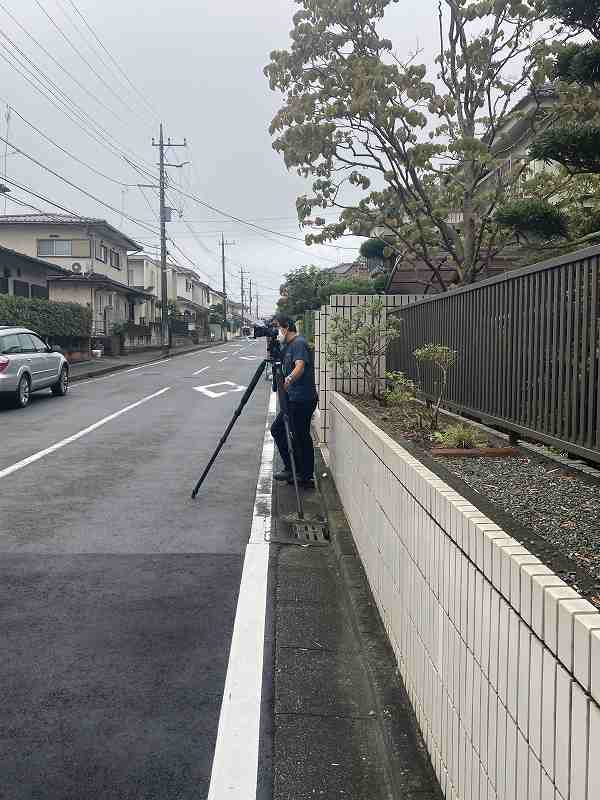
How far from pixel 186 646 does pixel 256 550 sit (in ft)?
5.87

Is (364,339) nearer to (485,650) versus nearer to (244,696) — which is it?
(244,696)

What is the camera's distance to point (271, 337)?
730 centimetres

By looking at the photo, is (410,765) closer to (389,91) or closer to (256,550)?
(256,550)

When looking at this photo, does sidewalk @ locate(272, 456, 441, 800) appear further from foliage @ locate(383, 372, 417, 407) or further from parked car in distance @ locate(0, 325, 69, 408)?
parked car in distance @ locate(0, 325, 69, 408)

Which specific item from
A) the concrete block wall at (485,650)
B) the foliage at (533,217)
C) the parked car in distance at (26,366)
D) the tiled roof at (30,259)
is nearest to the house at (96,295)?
the tiled roof at (30,259)

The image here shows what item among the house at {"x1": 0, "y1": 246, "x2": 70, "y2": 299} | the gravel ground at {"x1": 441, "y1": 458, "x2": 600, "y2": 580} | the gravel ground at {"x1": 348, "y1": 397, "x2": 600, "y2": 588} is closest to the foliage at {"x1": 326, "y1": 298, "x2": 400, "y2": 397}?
the gravel ground at {"x1": 348, "y1": 397, "x2": 600, "y2": 588}

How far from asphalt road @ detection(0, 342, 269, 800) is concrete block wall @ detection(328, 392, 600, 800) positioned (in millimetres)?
913

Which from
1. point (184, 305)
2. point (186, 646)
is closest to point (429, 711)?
point (186, 646)

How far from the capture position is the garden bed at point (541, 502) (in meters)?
2.39

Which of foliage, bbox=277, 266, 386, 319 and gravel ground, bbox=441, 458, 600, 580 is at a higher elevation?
foliage, bbox=277, 266, 386, 319

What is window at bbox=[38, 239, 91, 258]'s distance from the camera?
41438mm

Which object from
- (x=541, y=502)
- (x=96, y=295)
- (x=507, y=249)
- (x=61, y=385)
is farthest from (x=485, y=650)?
(x=96, y=295)

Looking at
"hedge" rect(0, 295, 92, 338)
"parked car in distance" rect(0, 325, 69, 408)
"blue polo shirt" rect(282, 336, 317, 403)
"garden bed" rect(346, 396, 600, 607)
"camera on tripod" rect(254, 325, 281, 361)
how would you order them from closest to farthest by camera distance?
"garden bed" rect(346, 396, 600, 607) → "camera on tripod" rect(254, 325, 281, 361) → "blue polo shirt" rect(282, 336, 317, 403) → "parked car in distance" rect(0, 325, 69, 408) → "hedge" rect(0, 295, 92, 338)

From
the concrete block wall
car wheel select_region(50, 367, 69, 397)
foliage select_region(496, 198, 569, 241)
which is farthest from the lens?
car wheel select_region(50, 367, 69, 397)
